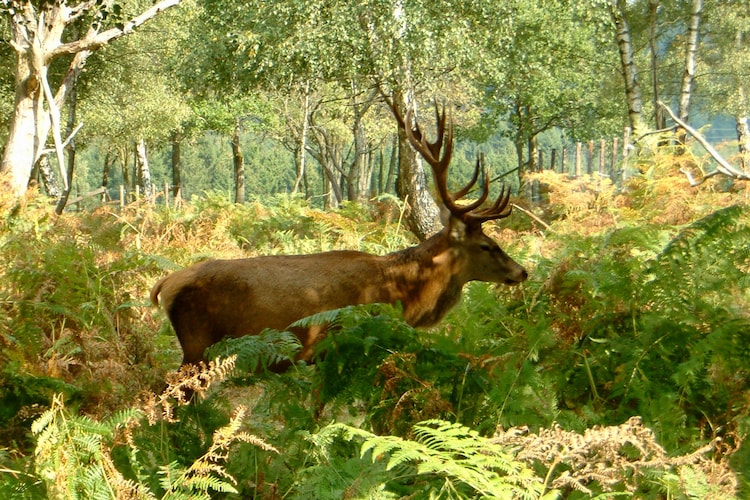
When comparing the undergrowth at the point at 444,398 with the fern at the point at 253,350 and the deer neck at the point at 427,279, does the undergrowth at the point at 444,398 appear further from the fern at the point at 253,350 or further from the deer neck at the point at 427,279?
the deer neck at the point at 427,279

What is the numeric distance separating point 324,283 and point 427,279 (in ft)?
3.29

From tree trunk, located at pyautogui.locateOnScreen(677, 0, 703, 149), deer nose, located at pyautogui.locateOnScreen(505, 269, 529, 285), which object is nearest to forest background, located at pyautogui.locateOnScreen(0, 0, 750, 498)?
deer nose, located at pyautogui.locateOnScreen(505, 269, 529, 285)

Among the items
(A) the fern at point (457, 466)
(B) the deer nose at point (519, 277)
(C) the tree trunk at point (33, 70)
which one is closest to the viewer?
(A) the fern at point (457, 466)

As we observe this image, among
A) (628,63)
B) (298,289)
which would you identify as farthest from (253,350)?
(628,63)

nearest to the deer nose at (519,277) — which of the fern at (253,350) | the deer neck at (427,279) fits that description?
the deer neck at (427,279)

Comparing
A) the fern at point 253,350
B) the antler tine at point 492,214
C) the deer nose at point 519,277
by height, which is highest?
the antler tine at point 492,214

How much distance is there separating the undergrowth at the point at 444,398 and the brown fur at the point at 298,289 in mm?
361

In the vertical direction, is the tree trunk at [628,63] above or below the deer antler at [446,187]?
above

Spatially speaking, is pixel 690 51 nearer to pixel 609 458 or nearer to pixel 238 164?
pixel 609 458

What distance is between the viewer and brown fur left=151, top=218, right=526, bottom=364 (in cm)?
544

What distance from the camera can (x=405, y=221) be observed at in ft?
45.8

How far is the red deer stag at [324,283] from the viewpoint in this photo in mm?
5449

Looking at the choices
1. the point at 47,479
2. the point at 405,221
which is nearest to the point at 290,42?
the point at 405,221

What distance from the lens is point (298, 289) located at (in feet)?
18.5
